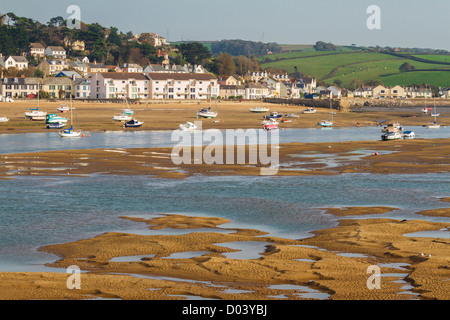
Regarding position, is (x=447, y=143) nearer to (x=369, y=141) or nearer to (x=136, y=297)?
(x=369, y=141)

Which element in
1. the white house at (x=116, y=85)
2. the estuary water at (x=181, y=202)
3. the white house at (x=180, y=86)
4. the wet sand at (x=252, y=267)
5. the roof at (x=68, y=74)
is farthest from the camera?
the roof at (x=68, y=74)

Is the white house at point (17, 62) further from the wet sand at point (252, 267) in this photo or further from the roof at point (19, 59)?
the wet sand at point (252, 267)

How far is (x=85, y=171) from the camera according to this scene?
44.2 meters

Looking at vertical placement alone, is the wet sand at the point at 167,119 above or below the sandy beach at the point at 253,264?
above

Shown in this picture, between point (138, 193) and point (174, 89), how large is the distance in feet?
427

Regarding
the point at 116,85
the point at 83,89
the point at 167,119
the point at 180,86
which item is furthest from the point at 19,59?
the point at 167,119

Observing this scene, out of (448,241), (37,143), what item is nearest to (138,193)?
(448,241)

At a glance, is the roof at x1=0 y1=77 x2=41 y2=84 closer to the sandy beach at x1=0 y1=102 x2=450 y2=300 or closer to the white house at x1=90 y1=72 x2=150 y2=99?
the white house at x1=90 y1=72 x2=150 y2=99

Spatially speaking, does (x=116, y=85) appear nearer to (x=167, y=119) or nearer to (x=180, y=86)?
(x=180, y=86)

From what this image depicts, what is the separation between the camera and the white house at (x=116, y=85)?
6029 inches

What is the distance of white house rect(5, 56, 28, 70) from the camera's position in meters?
190

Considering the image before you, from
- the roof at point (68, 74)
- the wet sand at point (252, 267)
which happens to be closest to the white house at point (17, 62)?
the roof at point (68, 74)

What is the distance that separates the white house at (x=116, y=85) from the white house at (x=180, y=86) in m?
3.19

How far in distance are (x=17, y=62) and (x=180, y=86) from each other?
56.4 m
